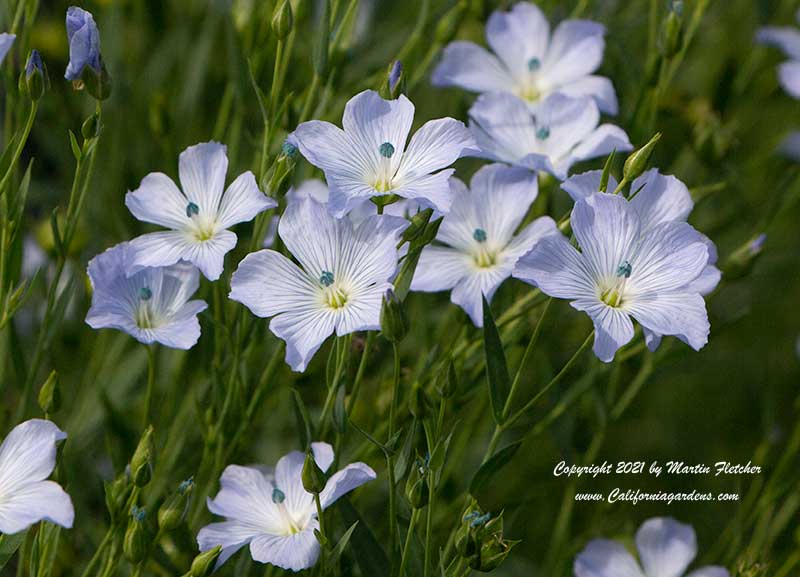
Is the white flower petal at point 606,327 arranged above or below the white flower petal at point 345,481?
above

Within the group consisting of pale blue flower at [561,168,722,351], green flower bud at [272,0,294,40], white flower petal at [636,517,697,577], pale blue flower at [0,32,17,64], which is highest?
pale blue flower at [561,168,722,351]

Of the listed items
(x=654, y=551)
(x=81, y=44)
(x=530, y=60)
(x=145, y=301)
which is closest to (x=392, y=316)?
(x=145, y=301)

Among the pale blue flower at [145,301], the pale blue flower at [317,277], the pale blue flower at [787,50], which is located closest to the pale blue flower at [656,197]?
the pale blue flower at [317,277]

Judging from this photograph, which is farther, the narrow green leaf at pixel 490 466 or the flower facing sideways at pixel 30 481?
the narrow green leaf at pixel 490 466

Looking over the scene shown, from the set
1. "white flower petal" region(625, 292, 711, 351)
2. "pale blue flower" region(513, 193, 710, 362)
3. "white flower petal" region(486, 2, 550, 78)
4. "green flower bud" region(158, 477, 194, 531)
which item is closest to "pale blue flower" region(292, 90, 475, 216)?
"pale blue flower" region(513, 193, 710, 362)

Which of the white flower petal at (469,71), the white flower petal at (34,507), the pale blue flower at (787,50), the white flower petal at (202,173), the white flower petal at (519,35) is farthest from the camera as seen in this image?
the pale blue flower at (787,50)

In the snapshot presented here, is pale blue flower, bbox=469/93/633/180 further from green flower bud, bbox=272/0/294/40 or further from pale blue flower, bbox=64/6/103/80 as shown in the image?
pale blue flower, bbox=64/6/103/80

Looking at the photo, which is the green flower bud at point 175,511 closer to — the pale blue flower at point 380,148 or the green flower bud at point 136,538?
the green flower bud at point 136,538
